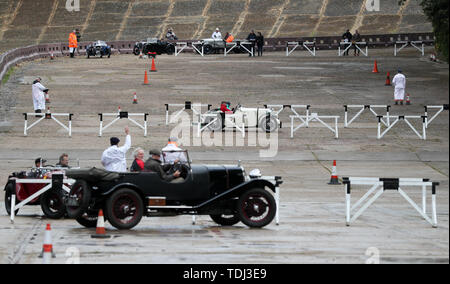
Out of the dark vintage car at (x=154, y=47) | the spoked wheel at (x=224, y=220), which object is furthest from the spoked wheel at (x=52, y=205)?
the dark vintage car at (x=154, y=47)

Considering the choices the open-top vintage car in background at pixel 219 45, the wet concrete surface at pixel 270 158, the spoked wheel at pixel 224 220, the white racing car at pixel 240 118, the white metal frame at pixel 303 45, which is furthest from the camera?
the open-top vintage car in background at pixel 219 45

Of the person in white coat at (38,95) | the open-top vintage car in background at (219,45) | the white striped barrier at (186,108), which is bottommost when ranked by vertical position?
the white striped barrier at (186,108)

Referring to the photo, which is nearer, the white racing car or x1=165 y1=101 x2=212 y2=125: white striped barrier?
the white racing car

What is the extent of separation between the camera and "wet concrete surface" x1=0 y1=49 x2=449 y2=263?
14.9 metres

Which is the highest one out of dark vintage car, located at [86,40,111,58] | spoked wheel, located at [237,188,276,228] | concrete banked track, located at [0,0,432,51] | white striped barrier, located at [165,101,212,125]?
concrete banked track, located at [0,0,432,51]

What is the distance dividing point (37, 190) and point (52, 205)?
628mm

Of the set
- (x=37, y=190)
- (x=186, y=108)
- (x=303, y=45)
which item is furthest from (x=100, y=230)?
(x=303, y=45)

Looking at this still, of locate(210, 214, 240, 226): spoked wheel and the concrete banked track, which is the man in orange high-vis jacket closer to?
the concrete banked track

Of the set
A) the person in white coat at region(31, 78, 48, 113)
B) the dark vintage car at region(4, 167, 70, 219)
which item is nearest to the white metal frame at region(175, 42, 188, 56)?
the person in white coat at region(31, 78, 48, 113)

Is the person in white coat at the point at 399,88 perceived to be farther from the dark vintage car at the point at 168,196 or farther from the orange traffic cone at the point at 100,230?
the orange traffic cone at the point at 100,230

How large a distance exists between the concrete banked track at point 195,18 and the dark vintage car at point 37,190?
58.4 meters

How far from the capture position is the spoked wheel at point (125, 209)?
57.1 ft

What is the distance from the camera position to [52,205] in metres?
19.6
